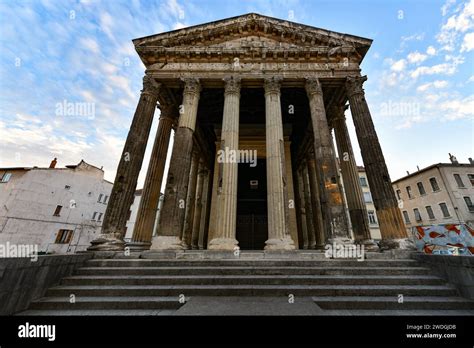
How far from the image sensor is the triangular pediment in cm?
1124

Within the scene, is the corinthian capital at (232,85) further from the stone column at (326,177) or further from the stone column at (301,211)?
the stone column at (301,211)

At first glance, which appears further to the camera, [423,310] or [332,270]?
[332,270]

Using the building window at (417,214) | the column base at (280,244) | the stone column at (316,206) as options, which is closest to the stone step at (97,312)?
the column base at (280,244)

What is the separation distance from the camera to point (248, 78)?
11.2 metres

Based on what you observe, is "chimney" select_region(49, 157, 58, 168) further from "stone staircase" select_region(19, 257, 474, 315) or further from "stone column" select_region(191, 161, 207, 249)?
"stone staircase" select_region(19, 257, 474, 315)

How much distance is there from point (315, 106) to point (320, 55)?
3380 mm

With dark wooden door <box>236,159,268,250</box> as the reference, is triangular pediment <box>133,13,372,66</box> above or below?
above

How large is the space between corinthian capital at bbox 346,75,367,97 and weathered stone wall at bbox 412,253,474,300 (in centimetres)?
851

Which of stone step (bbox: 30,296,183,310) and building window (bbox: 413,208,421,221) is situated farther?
building window (bbox: 413,208,421,221)

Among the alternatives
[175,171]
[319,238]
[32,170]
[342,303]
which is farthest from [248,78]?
[32,170]

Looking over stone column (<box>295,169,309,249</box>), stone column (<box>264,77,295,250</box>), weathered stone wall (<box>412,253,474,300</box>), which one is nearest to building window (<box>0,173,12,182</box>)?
stone column (<box>264,77,295,250</box>)

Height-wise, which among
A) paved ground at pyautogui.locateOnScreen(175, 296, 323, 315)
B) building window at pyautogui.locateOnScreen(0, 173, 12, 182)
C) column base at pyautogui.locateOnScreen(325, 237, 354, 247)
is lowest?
paved ground at pyautogui.locateOnScreen(175, 296, 323, 315)
